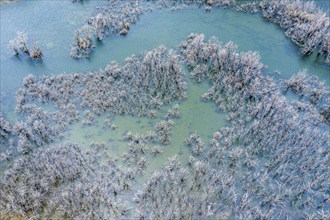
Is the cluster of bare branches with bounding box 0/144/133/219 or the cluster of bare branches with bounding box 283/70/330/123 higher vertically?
the cluster of bare branches with bounding box 283/70/330/123

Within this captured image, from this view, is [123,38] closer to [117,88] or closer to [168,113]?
[117,88]

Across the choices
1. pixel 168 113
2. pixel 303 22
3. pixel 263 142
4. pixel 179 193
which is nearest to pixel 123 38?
pixel 168 113

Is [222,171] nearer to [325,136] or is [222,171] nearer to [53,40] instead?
[325,136]

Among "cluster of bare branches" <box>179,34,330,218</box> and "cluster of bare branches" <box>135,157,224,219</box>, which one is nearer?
"cluster of bare branches" <box>135,157,224,219</box>

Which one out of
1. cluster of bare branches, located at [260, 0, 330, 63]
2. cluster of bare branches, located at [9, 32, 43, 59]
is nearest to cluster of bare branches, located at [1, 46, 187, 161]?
cluster of bare branches, located at [9, 32, 43, 59]

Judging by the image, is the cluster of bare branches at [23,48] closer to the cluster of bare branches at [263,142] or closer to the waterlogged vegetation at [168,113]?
the waterlogged vegetation at [168,113]

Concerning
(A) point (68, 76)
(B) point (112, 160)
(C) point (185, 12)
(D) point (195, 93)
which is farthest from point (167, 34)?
(B) point (112, 160)

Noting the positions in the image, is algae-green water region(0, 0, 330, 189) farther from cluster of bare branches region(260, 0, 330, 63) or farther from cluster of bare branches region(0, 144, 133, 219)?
cluster of bare branches region(0, 144, 133, 219)
